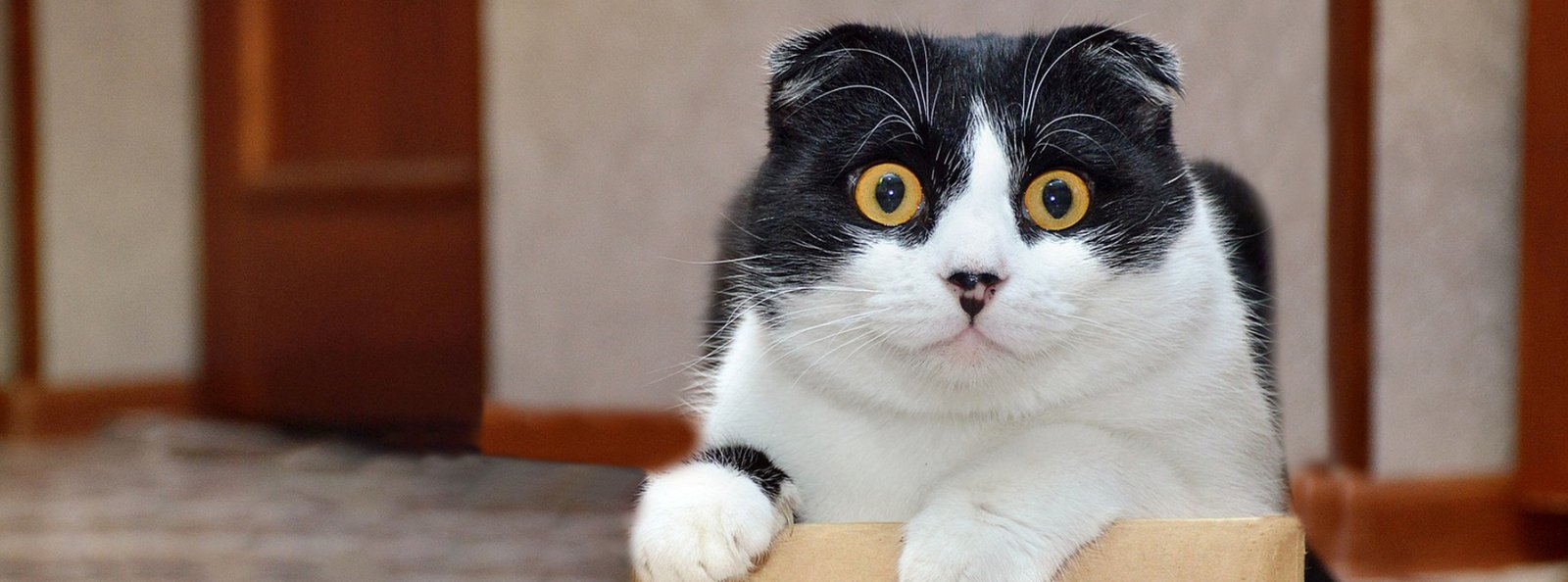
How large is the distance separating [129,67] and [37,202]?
0.33 metres

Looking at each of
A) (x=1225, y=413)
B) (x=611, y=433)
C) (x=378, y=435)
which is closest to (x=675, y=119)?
(x=611, y=433)

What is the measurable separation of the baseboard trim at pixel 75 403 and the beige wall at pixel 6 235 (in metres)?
0.06

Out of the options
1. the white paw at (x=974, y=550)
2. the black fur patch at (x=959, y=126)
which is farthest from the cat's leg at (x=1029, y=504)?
the black fur patch at (x=959, y=126)

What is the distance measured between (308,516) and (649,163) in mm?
759

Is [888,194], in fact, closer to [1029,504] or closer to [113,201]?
[1029,504]

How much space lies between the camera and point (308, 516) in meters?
1.38

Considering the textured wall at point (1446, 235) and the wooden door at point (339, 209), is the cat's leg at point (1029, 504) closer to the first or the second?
the textured wall at point (1446, 235)

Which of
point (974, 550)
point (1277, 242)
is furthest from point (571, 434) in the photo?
point (1277, 242)

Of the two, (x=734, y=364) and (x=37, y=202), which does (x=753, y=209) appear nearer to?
(x=734, y=364)

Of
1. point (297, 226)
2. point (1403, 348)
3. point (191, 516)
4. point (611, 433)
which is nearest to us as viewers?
point (611, 433)

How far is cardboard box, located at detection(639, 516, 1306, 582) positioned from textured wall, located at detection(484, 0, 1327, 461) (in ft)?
0.78

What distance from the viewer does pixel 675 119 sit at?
0.90 metres

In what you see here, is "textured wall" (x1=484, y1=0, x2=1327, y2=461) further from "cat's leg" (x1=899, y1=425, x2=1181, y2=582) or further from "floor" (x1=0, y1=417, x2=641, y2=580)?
"cat's leg" (x1=899, y1=425, x2=1181, y2=582)

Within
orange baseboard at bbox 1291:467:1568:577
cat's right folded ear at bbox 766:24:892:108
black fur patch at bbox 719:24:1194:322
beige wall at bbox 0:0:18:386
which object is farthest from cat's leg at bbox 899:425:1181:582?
beige wall at bbox 0:0:18:386
